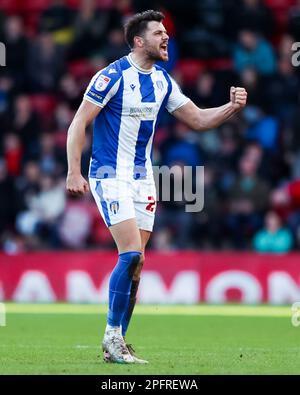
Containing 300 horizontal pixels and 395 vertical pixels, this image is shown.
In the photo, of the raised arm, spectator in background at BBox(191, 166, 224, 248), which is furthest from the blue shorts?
spectator in background at BBox(191, 166, 224, 248)

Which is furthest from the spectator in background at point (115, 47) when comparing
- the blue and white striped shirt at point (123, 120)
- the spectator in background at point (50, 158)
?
the blue and white striped shirt at point (123, 120)

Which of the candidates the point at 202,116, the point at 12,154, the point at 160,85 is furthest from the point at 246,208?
the point at 160,85

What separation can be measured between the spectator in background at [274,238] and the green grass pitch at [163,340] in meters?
1.33

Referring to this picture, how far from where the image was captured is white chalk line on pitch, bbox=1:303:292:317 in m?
13.7

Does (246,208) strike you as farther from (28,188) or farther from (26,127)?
(26,127)

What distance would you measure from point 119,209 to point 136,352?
51.3 inches

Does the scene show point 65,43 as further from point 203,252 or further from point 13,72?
point 203,252

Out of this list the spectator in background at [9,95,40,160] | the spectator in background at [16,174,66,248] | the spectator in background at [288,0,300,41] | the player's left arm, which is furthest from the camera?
the spectator in background at [288,0,300,41]

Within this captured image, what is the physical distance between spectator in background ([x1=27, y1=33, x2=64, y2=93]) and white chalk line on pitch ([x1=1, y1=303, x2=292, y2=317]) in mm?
4554

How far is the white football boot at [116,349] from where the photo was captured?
8086 millimetres

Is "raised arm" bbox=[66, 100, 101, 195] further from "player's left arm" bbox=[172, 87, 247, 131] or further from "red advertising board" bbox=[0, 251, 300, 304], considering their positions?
"red advertising board" bbox=[0, 251, 300, 304]

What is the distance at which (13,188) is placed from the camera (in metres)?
16.7

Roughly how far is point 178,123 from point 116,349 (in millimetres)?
9312

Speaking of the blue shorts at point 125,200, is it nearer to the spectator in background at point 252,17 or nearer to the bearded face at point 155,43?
the bearded face at point 155,43
